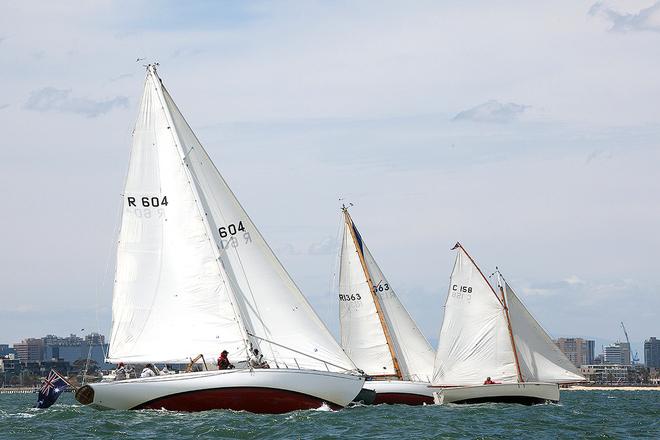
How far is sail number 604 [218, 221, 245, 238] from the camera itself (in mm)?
53844

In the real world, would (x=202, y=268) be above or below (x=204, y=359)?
above

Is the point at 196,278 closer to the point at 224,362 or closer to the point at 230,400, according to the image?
the point at 224,362

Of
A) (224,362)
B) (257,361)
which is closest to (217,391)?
(224,362)

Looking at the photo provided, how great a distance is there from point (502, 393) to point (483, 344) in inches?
131

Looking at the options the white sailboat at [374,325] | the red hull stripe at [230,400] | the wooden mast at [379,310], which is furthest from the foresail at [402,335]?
the red hull stripe at [230,400]

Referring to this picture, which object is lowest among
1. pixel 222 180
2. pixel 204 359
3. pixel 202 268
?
pixel 204 359

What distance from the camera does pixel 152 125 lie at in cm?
5278

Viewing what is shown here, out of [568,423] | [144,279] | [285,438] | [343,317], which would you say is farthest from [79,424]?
[343,317]

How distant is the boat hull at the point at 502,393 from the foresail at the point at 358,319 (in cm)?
601

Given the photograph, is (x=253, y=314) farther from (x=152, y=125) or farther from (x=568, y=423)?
(x=568, y=423)

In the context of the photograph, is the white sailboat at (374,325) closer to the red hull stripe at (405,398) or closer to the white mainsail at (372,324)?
the white mainsail at (372,324)

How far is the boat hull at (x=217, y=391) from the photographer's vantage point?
5003cm

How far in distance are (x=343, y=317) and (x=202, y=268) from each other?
25.6 metres

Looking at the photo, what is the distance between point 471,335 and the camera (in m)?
72.9
